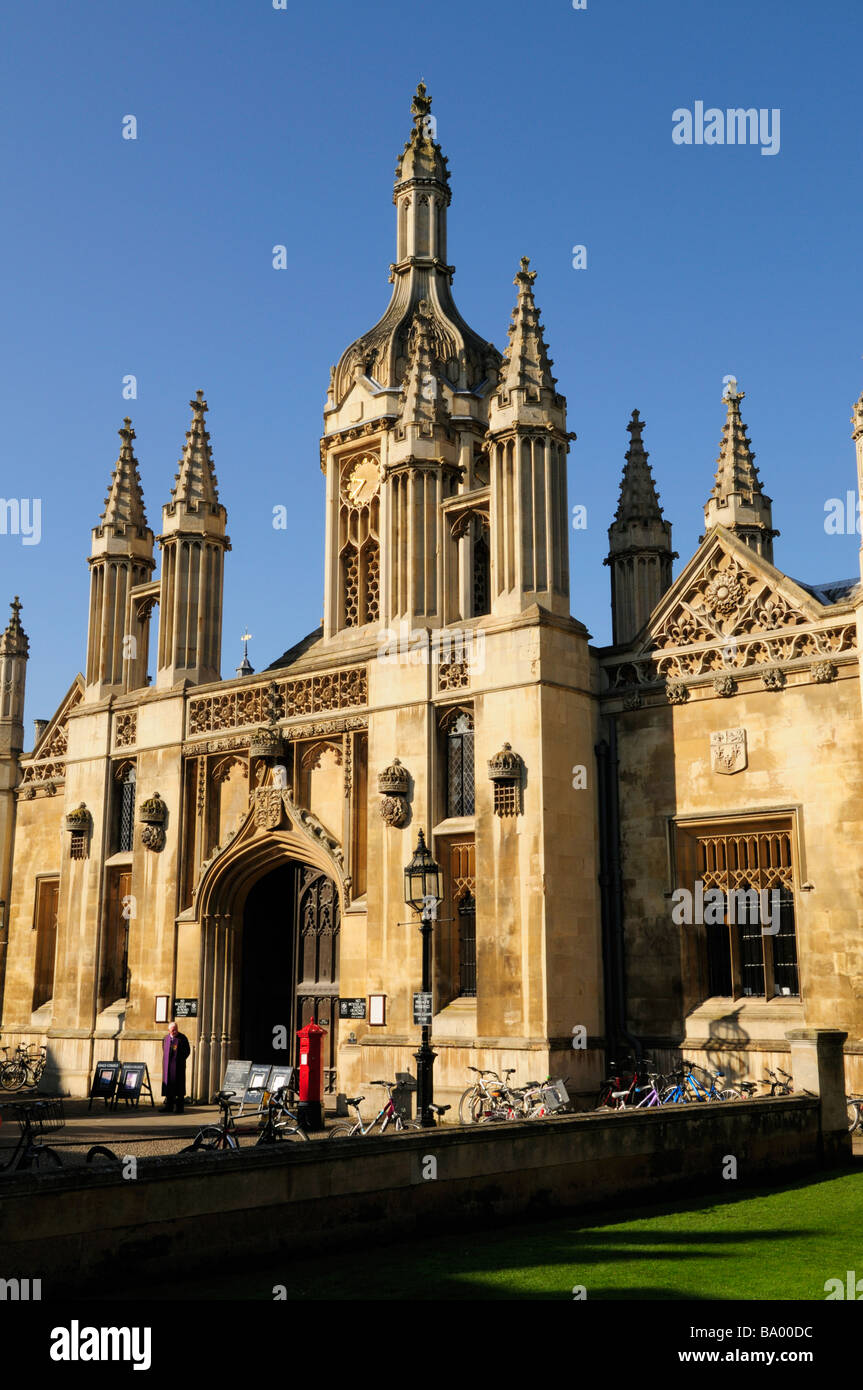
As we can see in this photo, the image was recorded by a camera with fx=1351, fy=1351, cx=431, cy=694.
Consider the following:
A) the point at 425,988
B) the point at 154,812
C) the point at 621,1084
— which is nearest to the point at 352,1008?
the point at 621,1084

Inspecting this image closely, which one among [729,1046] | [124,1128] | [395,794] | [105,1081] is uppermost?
[395,794]

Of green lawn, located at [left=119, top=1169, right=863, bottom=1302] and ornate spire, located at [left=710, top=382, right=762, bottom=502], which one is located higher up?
ornate spire, located at [left=710, top=382, right=762, bottom=502]

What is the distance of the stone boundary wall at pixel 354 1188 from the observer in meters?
9.30

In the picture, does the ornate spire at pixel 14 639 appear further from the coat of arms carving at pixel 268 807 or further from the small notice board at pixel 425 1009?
the small notice board at pixel 425 1009

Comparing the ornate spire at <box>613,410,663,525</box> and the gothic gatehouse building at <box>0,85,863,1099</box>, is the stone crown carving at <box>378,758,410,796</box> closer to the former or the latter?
the gothic gatehouse building at <box>0,85,863,1099</box>

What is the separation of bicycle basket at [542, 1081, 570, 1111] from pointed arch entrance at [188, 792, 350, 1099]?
21.7ft

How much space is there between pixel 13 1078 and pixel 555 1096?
1537 centimetres

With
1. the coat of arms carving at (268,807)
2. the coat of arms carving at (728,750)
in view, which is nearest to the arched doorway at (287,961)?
the coat of arms carving at (268,807)

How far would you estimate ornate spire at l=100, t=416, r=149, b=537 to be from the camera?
3064cm

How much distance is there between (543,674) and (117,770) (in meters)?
11.8

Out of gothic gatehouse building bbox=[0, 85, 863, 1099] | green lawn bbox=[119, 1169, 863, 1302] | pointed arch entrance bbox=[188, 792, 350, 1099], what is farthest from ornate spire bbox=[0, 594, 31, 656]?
green lawn bbox=[119, 1169, 863, 1302]

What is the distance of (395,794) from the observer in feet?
75.0

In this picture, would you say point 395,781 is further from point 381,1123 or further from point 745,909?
point 381,1123
